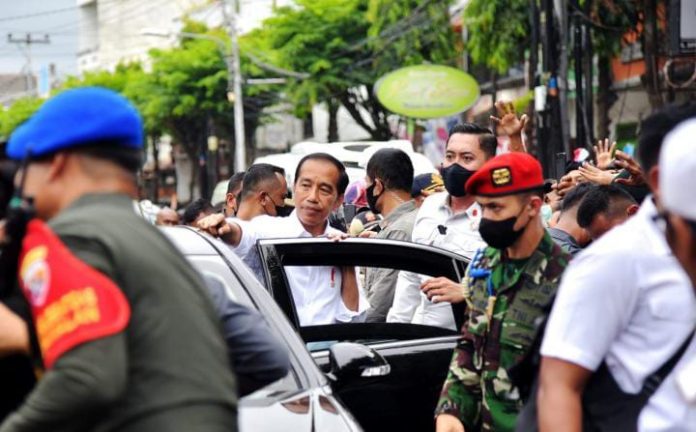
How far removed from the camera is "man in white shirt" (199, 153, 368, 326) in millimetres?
6896

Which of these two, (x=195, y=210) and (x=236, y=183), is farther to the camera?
(x=195, y=210)

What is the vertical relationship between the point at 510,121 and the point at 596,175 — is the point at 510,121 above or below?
above

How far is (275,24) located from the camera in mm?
40625

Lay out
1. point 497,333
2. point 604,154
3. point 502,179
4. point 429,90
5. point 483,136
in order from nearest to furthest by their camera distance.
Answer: point 497,333 < point 502,179 < point 483,136 < point 604,154 < point 429,90

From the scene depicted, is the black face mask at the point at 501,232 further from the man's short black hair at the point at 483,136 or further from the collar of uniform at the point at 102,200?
the man's short black hair at the point at 483,136

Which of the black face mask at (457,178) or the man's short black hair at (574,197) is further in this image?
the black face mask at (457,178)

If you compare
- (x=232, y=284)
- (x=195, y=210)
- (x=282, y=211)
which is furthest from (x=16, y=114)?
(x=232, y=284)

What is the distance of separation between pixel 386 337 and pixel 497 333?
228cm

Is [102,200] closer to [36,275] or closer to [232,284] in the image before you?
[36,275]

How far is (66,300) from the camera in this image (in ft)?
9.66

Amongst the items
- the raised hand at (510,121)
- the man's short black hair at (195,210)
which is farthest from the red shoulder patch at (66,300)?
the man's short black hair at (195,210)

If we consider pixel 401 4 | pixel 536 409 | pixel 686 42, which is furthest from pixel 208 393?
pixel 401 4

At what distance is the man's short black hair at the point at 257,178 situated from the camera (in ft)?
30.4

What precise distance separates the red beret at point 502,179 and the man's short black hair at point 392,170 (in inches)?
161
